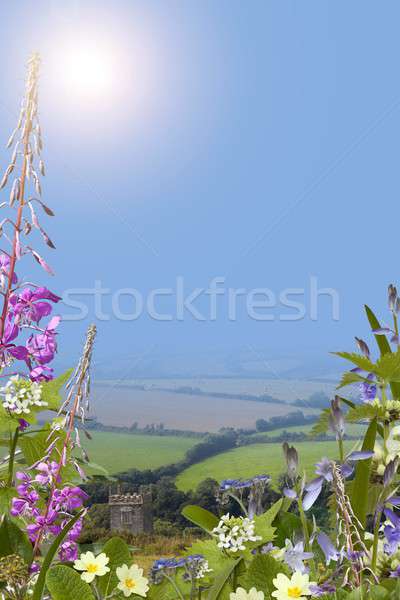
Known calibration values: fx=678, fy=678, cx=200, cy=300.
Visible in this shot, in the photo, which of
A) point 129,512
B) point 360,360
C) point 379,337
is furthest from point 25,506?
point 129,512

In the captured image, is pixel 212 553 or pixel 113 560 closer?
pixel 113 560

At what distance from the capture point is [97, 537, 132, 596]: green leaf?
1.99 m

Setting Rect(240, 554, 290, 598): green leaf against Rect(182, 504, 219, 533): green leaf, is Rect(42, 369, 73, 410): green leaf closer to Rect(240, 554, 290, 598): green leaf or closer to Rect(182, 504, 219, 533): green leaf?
Rect(182, 504, 219, 533): green leaf

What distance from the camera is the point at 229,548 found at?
2205 mm

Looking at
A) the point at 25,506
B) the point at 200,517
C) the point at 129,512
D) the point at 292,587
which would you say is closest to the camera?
the point at 292,587

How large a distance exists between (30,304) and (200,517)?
1068mm

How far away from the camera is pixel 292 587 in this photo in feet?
5.91

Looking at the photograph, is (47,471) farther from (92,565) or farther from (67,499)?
(92,565)

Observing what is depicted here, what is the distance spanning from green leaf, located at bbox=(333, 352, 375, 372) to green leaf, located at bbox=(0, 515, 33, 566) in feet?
4.75

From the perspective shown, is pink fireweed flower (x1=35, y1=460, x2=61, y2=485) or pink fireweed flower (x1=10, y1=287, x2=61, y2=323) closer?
pink fireweed flower (x1=35, y1=460, x2=61, y2=485)

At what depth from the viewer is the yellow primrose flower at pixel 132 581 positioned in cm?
193

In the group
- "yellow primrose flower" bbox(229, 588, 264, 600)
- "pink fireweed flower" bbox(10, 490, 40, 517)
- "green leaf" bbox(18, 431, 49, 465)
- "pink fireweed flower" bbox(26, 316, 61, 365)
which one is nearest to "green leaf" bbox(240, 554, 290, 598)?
"yellow primrose flower" bbox(229, 588, 264, 600)

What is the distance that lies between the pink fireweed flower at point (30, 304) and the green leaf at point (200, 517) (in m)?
0.97

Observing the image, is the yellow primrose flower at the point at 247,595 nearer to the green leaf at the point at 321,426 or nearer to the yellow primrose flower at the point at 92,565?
the yellow primrose flower at the point at 92,565
